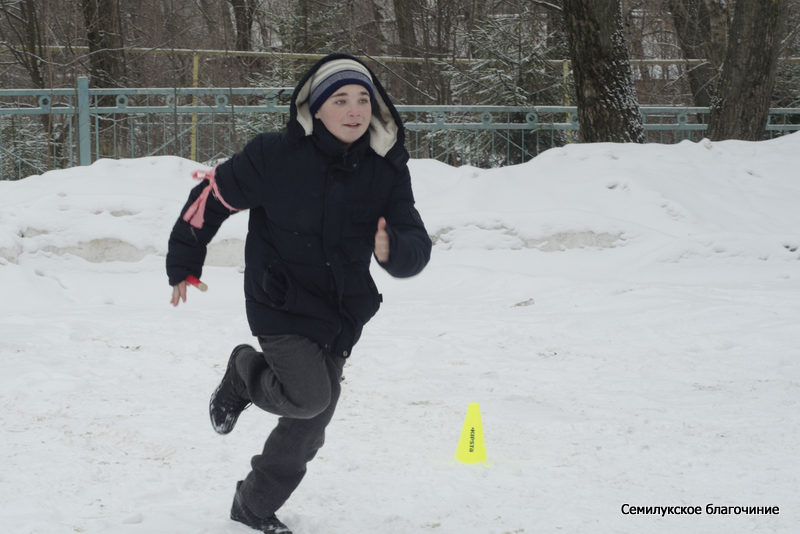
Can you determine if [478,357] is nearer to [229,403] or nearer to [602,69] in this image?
[229,403]

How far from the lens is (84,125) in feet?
35.9

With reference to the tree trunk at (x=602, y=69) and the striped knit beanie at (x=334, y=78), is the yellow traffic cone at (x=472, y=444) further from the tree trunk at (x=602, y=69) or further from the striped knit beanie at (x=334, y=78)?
the tree trunk at (x=602, y=69)

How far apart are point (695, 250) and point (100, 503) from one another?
258 inches

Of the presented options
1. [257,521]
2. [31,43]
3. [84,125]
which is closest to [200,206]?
[257,521]

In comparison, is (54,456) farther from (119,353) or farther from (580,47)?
(580,47)

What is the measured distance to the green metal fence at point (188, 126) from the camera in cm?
1084

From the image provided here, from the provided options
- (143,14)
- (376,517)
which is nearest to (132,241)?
(376,517)

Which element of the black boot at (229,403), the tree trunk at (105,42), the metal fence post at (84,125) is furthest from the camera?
the tree trunk at (105,42)

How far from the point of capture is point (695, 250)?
28.0ft

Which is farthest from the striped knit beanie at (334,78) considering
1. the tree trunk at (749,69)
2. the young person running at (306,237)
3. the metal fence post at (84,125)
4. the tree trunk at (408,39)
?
the tree trunk at (408,39)

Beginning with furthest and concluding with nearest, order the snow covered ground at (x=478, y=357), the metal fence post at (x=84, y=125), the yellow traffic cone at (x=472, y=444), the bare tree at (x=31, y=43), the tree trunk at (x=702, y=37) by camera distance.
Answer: the tree trunk at (x=702, y=37) → the bare tree at (x=31, y=43) → the metal fence post at (x=84, y=125) → the yellow traffic cone at (x=472, y=444) → the snow covered ground at (x=478, y=357)

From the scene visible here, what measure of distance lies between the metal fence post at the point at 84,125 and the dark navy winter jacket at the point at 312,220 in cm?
840

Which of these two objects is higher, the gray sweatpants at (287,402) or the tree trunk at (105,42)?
the tree trunk at (105,42)

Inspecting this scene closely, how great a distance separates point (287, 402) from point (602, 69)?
8487 mm
